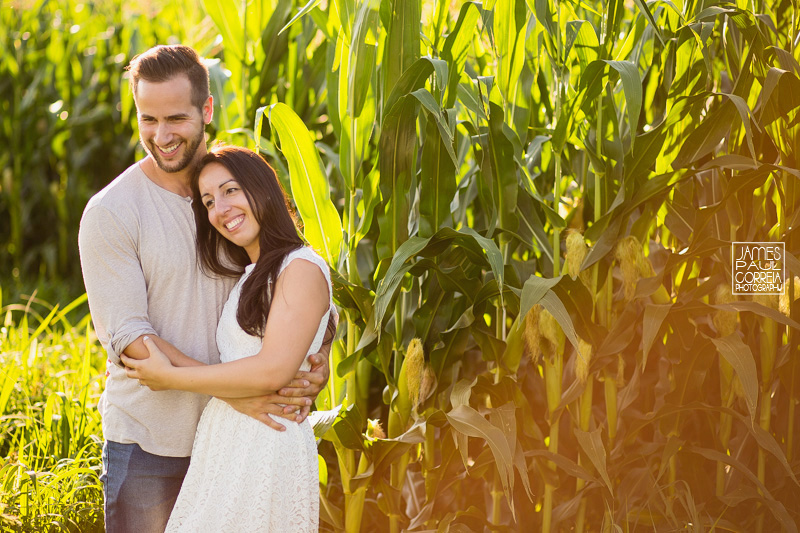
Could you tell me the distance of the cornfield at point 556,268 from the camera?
190 cm

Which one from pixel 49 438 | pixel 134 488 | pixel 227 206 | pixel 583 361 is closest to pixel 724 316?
pixel 583 361

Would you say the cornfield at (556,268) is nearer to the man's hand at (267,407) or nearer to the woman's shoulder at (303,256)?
the woman's shoulder at (303,256)

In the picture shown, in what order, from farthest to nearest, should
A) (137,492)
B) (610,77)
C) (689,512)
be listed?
(689,512), (610,77), (137,492)

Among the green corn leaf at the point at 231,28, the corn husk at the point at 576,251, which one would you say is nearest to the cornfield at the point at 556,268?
the corn husk at the point at 576,251

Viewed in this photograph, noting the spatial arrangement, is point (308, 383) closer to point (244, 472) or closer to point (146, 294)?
point (244, 472)

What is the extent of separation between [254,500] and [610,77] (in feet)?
4.40

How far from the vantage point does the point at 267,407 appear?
5.47 feet

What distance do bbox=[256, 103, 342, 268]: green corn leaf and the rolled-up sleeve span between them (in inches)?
21.4

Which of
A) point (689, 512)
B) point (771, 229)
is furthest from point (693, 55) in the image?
point (689, 512)

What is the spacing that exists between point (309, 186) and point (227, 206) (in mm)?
416

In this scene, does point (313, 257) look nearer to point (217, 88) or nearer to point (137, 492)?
point (137, 492)

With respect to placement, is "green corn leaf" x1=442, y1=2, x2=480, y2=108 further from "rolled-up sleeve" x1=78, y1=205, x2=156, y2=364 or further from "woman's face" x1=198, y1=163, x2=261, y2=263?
"rolled-up sleeve" x1=78, y1=205, x2=156, y2=364

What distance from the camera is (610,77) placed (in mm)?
1905

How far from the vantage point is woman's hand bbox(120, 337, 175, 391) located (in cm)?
160
